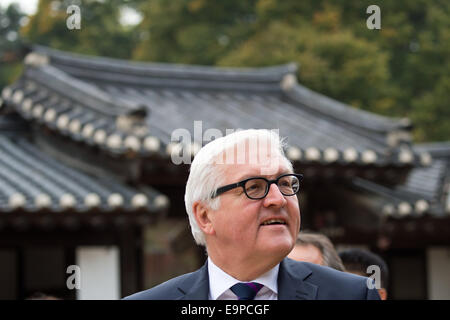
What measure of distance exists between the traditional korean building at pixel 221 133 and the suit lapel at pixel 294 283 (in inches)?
163

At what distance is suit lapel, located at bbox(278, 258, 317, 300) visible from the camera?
2023 millimetres

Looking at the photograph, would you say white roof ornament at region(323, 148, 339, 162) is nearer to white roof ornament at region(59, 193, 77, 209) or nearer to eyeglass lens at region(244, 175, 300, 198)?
white roof ornament at region(59, 193, 77, 209)

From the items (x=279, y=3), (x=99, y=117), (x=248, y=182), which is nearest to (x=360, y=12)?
(x=279, y=3)

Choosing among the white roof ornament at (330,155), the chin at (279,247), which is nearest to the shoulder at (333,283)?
the chin at (279,247)

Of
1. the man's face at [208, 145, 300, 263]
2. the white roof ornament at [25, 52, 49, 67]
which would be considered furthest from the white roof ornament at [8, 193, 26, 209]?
the man's face at [208, 145, 300, 263]

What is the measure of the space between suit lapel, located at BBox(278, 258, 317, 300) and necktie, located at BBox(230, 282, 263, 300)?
0.07 m

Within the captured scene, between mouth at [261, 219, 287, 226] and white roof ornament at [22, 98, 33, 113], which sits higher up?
white roof ornament at [22, 98, 33, 113]

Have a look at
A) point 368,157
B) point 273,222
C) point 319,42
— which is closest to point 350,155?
point 368,157

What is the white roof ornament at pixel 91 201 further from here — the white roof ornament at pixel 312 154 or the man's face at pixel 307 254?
the man's face at pixel 307 254

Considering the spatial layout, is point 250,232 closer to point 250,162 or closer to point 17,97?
point 250,162

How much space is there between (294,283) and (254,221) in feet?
0.69

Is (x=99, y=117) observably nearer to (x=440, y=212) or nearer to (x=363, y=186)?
(x=363, y=186)

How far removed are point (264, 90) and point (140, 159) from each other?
13.6ft

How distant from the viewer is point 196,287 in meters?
2.12
